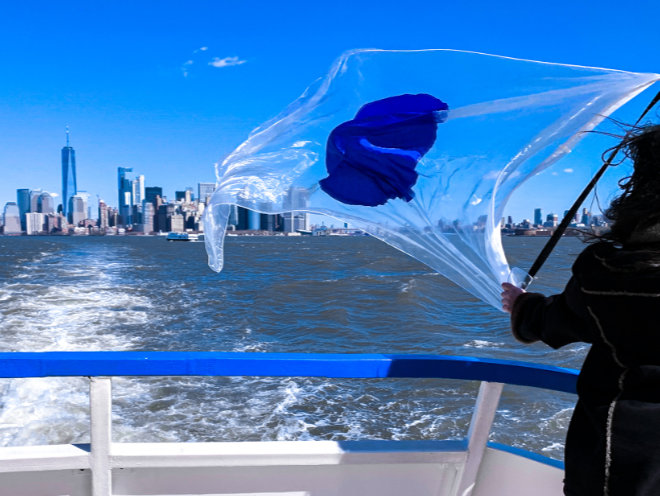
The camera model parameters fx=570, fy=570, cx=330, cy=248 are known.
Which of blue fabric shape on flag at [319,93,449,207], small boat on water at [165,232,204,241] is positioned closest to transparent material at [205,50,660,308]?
blue fabric shape on flag at [319,93,449,207]

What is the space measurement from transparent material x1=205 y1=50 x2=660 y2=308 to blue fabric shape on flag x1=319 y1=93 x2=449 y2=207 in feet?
0.04

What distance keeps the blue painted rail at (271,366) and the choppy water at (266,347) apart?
151 inches

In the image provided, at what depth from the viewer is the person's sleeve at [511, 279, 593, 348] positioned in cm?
96

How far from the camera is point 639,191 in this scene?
950 mm

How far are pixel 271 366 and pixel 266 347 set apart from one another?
316 inches

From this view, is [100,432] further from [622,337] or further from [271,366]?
[622,337]

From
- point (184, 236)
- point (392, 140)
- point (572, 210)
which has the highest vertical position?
point (392, 140)

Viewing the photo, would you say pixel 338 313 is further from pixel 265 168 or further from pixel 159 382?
pixel 265 168

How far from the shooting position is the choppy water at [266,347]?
529 cm

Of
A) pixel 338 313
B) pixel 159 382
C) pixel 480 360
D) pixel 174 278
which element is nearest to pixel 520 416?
pixel 159 382

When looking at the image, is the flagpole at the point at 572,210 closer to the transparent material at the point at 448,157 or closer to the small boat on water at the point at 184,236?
the transparent material at the point at 448,157

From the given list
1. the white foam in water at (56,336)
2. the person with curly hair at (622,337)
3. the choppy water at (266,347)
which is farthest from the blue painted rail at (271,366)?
the white foam in water at (56,336)

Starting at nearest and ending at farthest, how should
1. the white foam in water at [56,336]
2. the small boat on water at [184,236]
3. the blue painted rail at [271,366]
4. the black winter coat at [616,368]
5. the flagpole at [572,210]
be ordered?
the black winter coat at [616,368]
the flagpole at [572,210]
the blue painted rail at [271,366]
the white foam in water at [56,336]
the small boat on water at [184,236]

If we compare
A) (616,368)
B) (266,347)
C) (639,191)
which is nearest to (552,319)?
(616,368)
